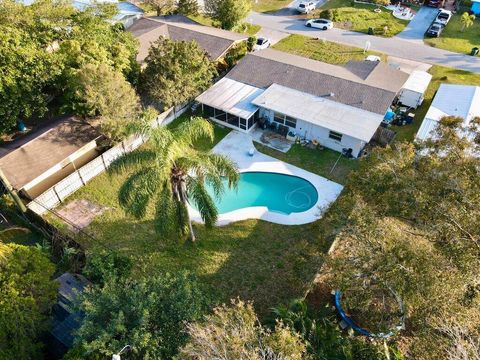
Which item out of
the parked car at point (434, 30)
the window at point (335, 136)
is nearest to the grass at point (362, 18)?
the parked car at point (434, 30)

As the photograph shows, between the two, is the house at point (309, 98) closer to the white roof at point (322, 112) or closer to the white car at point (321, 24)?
the white roof at point (322, 112)

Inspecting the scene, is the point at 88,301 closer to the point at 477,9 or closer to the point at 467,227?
the point at 467,227

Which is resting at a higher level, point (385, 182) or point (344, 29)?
point (385, 182)

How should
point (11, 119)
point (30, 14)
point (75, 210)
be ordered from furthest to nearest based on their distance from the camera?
point (30, 14) < point (11, 119) < point (75, 210)

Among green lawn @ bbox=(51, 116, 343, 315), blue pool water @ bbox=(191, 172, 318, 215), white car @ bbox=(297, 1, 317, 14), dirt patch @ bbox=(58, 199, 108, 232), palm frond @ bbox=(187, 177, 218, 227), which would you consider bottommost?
blue pool water @ bbox=(191, 172, 318, 215)

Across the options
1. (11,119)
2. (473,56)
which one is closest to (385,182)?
(11,119)

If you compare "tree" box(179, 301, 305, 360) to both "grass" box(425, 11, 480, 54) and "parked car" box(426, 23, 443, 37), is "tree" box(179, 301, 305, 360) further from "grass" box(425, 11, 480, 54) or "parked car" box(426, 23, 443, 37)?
"parked car" box(426, 23, 443, 37)

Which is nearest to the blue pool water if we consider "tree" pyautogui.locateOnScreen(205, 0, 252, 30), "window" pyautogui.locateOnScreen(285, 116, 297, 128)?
"window" pyautogui.locateOnScreen(285, 116, 297, 128)

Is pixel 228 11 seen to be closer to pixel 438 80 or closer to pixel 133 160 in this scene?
pixel 438 80
